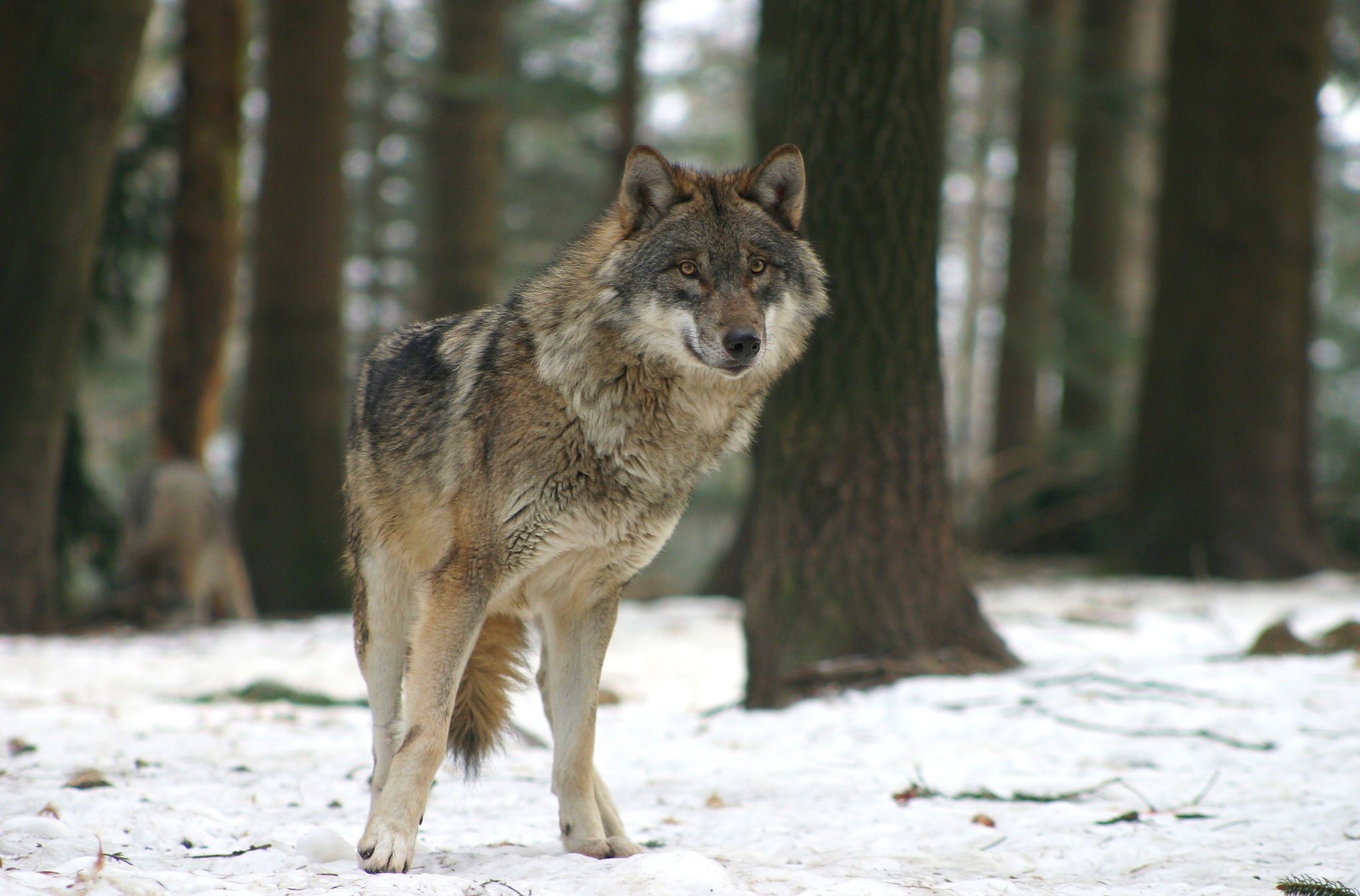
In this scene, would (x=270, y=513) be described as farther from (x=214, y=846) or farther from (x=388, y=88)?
(x=388, y=88)

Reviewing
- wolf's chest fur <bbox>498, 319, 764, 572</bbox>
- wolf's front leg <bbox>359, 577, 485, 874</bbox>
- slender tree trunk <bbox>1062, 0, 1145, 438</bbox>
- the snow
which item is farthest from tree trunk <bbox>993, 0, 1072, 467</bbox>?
wolf's front leg <bbox>359, 577, 485, 874</bbox>

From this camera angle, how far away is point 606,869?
9.09 ft

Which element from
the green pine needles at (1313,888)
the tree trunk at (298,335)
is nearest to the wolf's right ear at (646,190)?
the green pine needles at (1313,888)

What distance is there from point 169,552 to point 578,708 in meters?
6.14

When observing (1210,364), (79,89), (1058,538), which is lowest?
(1058,538)

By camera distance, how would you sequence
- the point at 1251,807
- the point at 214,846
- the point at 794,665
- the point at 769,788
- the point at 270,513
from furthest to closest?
the point at 270,513 → the point at 794,665 → the point at 769,788 → the point at 1251,807 → the point at 214,846

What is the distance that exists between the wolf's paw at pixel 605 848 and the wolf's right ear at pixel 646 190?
5.99ft

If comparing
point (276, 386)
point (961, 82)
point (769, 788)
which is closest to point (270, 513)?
point (276, 386)

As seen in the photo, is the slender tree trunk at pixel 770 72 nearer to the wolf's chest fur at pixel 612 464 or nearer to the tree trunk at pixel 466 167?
the wolf's chest fur at pixel 612 464

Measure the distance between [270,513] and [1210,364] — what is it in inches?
312

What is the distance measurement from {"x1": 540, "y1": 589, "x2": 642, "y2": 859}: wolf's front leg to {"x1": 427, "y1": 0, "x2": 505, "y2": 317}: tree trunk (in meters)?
9.43

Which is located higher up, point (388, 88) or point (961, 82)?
point (961, 82)

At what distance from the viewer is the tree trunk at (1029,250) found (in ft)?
41.3

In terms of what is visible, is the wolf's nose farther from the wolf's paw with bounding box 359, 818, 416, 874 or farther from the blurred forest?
the wolf's paw with bounding box 359, 818, 416, 874
